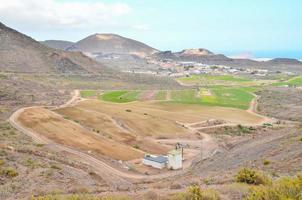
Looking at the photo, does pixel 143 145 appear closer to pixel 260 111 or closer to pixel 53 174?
pixel 53 174

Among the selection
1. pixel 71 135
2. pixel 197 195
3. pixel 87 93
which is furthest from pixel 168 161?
pixel 87 93

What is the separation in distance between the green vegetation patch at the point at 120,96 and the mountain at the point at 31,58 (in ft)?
103

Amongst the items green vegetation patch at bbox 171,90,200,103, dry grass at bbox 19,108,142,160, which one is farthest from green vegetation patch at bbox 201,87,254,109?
dry grass at bbox 19,108,142,160

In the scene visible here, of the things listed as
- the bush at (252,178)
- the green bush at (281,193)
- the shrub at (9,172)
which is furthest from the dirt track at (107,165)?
the green bush at (281,193)

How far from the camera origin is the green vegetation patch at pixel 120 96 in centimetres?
9207

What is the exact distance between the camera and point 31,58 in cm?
13062

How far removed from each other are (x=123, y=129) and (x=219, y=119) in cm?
2043

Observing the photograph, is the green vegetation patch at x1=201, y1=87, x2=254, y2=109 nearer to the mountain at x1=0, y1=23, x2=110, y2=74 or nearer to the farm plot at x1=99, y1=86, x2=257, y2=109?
the farm plot at x1=99, y1=86, x2=257, y2=109

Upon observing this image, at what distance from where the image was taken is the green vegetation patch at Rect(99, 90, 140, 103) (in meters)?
92.1

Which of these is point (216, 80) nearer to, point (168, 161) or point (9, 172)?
point (168, 161)

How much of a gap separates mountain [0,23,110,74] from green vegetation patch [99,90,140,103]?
31.4 meters

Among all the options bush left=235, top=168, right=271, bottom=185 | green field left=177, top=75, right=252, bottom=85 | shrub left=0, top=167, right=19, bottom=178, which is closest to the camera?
bush left=235, top=168, right=271, bottom=185

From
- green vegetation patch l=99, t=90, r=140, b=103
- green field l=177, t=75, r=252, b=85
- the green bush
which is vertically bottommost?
green vegetation patch l=99, t=90, r=140, b=103

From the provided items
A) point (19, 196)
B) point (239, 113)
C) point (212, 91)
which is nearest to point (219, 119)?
point (239, 113)
